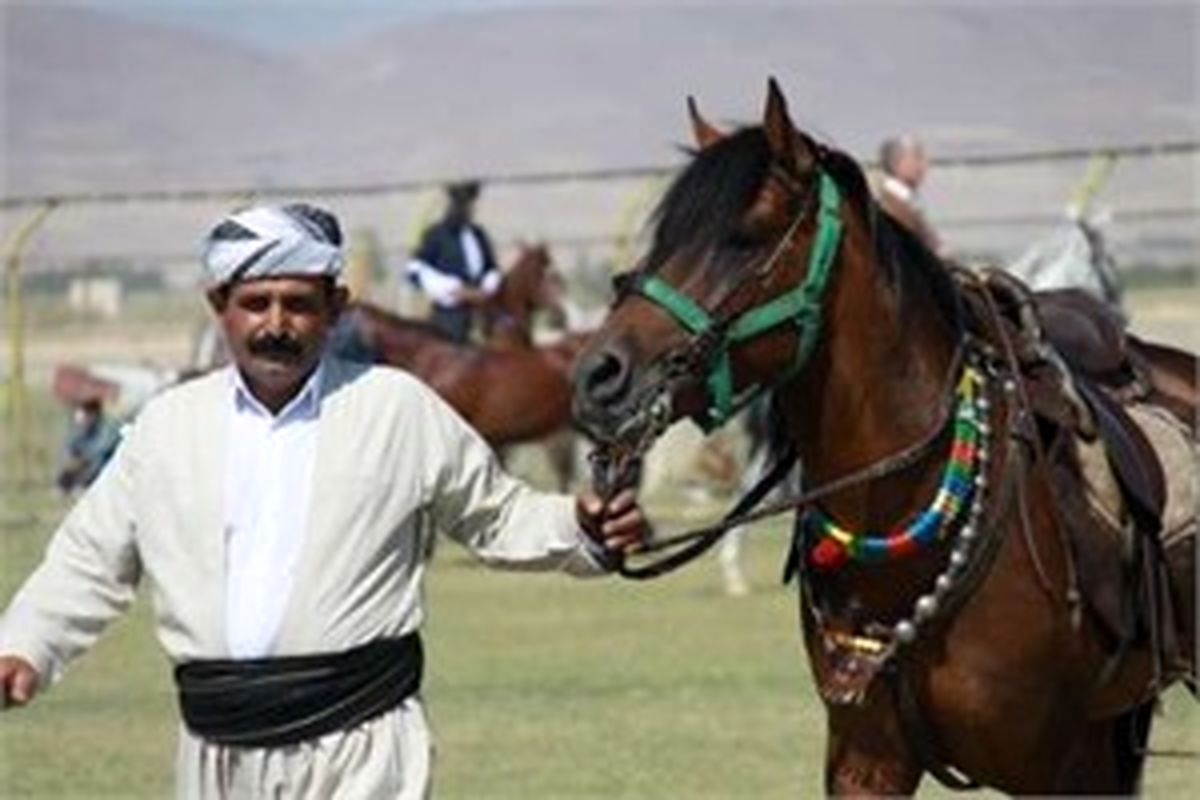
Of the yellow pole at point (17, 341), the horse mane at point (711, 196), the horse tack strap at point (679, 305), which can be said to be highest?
the horse mane at point (711, 196)

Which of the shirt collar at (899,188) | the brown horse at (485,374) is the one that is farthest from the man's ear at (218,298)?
the brown horse at (485,374)

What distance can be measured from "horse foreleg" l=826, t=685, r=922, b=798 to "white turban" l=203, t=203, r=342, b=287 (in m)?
1.64

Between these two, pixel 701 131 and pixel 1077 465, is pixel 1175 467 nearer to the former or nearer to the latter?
pixel 1077 465

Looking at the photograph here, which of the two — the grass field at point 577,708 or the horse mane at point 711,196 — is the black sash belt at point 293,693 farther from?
the grass field at point 577,708

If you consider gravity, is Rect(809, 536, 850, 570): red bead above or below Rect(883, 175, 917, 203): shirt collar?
above

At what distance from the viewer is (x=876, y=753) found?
7.07 metres

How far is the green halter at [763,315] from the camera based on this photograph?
21.6 ft

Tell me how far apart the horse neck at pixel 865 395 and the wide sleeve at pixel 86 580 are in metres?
1.48

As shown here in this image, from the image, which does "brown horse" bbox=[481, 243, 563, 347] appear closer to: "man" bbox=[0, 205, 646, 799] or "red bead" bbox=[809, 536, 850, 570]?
"red bead" bbox=[809, 536, 850, 570]

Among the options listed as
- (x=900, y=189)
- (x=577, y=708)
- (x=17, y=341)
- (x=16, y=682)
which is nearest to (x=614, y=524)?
(x=16, y=682)

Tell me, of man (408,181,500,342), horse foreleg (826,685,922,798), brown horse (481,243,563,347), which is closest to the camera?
horse foreleg (826,685,922,798)

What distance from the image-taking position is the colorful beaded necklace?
22.9 ft

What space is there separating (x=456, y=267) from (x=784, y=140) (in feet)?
46.5

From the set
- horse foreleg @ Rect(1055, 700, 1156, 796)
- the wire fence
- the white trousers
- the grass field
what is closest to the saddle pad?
horse foreleg @ Rect(1055, 700, 1156, 796)
